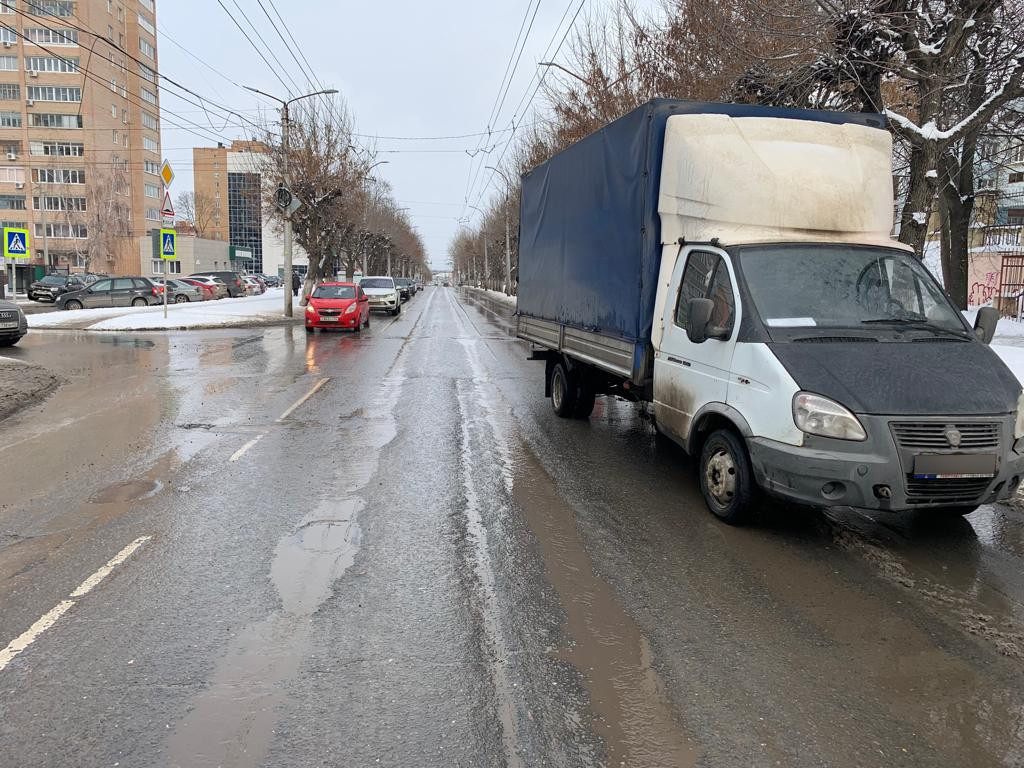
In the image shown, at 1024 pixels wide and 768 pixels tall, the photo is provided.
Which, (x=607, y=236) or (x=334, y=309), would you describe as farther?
(x=334, y=309)

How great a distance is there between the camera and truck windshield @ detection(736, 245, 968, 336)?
5.43 metres

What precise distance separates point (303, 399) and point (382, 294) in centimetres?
2505

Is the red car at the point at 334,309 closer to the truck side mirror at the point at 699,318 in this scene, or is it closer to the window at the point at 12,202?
the truck side mirror at the point at 699,318

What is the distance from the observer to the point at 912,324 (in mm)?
5465

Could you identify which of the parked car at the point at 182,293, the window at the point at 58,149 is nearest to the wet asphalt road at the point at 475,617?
the parked car at the point at 182,293

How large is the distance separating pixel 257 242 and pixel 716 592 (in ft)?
482

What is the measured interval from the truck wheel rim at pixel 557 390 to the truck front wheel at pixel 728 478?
3.96 m

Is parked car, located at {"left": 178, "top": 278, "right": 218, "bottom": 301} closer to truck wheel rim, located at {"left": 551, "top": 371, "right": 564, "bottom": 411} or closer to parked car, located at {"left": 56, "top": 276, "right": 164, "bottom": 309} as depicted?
parked car, located at {"left": 56, "top": 276, "right": 164, "bottom": 309}

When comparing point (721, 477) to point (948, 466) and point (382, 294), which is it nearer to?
point (948, 466)

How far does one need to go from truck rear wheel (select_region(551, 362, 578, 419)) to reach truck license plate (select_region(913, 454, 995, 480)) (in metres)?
5.22

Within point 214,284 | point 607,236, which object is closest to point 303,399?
point 607,236

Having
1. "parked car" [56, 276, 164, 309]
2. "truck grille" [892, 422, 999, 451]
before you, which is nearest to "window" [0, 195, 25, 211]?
"parked car" [56, 276, 164, 309]

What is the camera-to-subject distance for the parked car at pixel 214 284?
145 ft

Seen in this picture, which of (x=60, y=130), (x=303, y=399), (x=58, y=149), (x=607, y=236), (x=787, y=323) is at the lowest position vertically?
(x=303, y=399)
